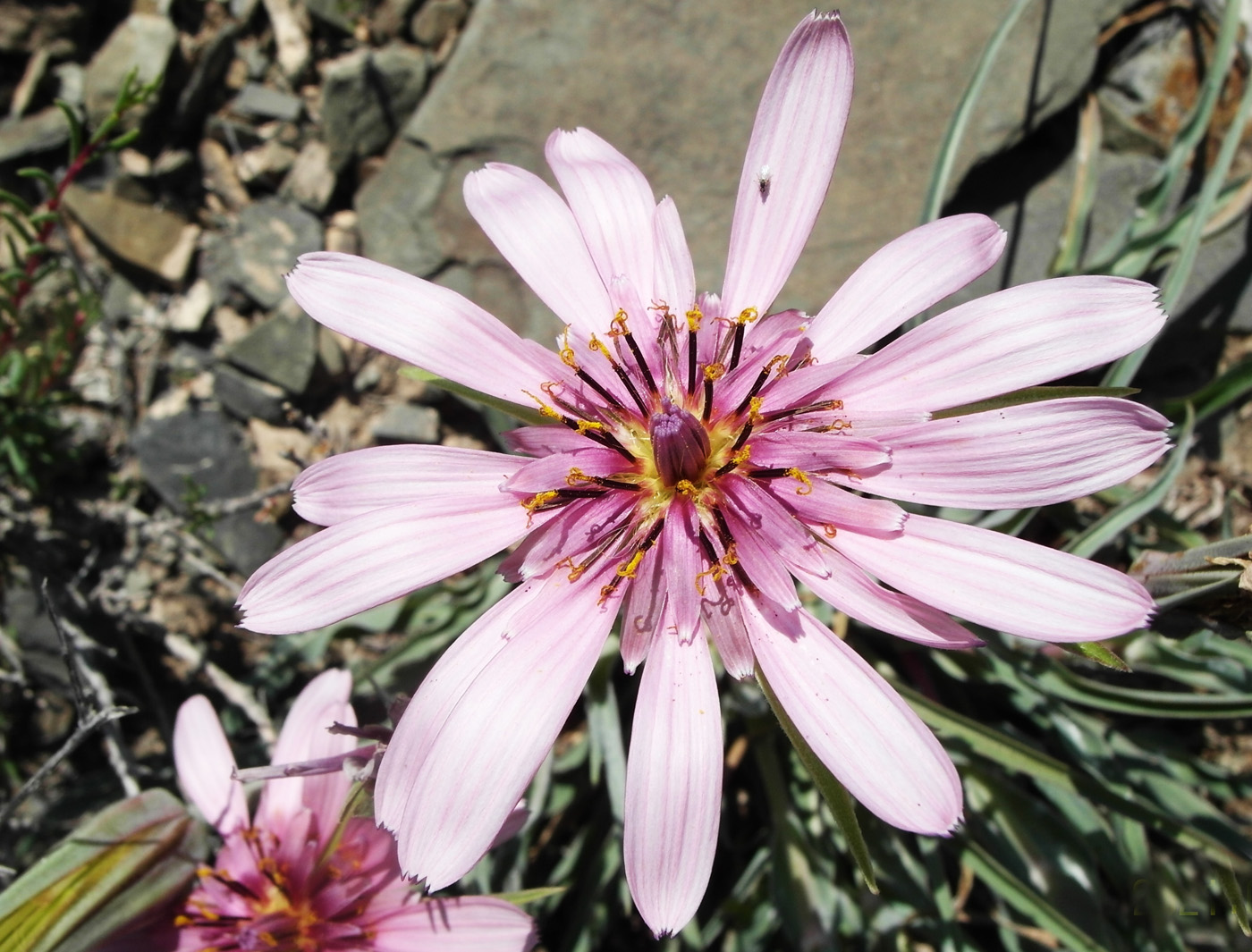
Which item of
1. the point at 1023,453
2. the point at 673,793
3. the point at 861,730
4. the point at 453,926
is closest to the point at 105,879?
the point at 453,926

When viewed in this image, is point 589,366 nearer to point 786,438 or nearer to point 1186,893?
point 786,438

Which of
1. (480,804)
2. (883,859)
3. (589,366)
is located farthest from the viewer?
(883,859)

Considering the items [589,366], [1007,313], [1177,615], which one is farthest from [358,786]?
[1177,615]

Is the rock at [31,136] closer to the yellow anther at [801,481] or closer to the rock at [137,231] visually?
the rock at [137,231]

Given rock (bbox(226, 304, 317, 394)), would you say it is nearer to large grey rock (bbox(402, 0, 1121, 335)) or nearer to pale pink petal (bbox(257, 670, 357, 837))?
large grey rock (bbox(402, 0, 1121, 335))

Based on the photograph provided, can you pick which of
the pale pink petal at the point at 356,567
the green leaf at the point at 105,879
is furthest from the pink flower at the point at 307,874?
the pale pink petal at the point at 356,567

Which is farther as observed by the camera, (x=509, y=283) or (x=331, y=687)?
(x=509, y=283)
